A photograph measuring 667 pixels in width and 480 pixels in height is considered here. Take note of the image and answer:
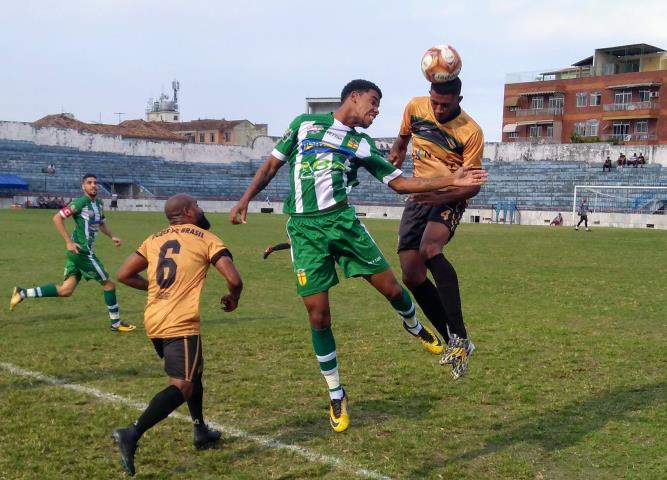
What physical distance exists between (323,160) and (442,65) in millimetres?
1393

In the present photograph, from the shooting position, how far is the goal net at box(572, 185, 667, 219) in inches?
1845

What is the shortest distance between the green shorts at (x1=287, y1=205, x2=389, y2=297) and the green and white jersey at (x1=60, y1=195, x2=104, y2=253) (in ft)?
19.1

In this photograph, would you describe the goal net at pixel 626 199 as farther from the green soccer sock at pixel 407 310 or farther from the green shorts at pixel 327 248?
the green shorts at pixel 327 248

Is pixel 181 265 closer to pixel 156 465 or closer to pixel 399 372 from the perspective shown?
pixel 156 465

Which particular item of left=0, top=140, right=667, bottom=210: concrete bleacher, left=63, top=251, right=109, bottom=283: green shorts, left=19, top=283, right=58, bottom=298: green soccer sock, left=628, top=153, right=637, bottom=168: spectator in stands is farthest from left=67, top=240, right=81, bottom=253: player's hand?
left=628, top=153, right=637, bottom=168: spectator in stands

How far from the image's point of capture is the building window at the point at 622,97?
7150cm

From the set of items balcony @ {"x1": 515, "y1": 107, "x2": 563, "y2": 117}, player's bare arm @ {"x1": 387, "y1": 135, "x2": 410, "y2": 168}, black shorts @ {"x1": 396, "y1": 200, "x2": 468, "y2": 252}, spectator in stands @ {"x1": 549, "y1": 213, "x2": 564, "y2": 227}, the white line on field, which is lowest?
spectator in stands @ {"x1": 549, "y1": 213, "x2": 564, "y2": 227}

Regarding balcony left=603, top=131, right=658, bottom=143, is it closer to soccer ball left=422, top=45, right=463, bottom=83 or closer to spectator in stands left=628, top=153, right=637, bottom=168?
spectator in stands left=628, top=153, right=637, bottom=168

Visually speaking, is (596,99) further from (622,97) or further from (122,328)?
(122,328)

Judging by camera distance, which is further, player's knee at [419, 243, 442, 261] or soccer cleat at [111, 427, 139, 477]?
player's knee at [419, 243, 442, 261]

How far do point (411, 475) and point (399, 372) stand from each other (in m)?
3.01

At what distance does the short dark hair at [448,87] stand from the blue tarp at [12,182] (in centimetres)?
5550

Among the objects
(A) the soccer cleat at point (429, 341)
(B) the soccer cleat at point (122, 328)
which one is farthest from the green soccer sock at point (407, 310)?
(B) the soccer cleat at point (122, 328)

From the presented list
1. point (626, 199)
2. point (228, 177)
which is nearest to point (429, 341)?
point (626, 199)
